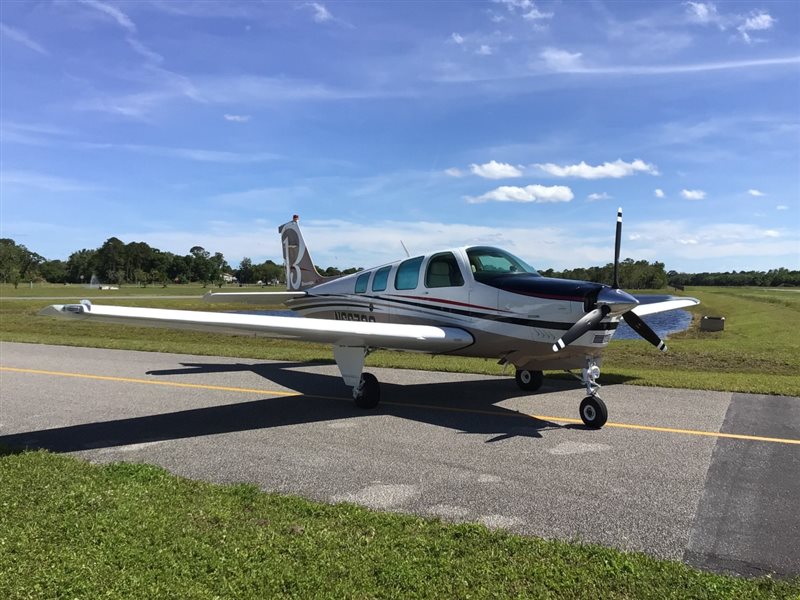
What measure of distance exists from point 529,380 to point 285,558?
297 inches

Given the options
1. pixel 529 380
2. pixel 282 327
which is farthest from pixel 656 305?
pixel 282 327

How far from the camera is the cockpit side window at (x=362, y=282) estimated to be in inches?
440

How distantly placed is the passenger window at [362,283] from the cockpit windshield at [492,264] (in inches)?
105

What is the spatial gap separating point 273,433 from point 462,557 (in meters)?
4.33

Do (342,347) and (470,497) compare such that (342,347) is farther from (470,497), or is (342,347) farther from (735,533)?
(735,533)

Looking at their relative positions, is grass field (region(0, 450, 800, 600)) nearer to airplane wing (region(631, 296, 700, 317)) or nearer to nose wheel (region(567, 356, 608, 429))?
nose wheel (region(567, 356, 608, 429))

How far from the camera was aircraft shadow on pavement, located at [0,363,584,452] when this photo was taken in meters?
7.19

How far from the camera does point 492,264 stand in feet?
30.3

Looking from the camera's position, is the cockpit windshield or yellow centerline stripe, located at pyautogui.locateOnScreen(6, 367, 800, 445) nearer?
yellow centerline stripe, located at pyautogui.locateOnScreen(6, 367, 800, 445)

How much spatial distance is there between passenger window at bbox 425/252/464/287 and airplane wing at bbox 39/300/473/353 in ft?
2.73

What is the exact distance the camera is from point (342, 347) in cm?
940

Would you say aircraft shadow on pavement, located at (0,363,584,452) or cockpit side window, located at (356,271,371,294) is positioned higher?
cockpit side window, located at (356,271,371,294)

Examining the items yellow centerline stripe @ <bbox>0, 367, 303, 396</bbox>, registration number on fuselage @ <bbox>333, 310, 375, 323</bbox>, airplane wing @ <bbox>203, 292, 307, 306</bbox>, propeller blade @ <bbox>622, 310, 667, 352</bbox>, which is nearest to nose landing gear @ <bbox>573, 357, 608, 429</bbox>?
propeller blade @ <bbox>622, 310, 667, 352</bbox>

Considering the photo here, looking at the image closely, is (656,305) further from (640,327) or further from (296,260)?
(296,260)
